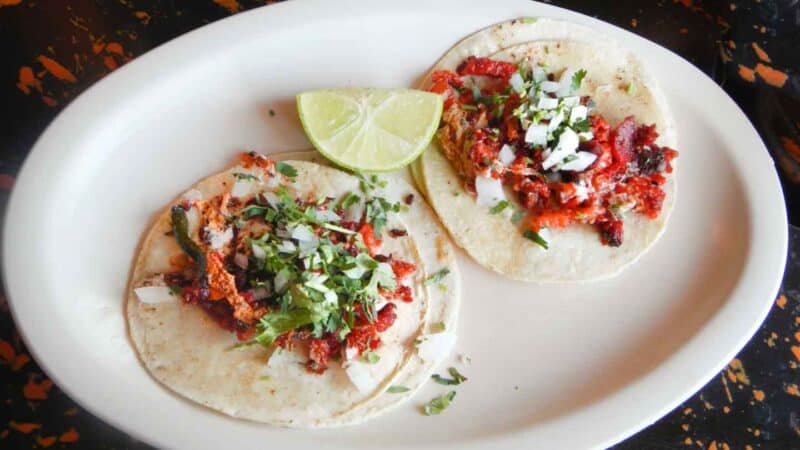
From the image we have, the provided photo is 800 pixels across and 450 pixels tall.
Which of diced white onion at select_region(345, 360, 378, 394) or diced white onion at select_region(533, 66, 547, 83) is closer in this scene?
diced white onion at select_region(345, 360, 378, 394)

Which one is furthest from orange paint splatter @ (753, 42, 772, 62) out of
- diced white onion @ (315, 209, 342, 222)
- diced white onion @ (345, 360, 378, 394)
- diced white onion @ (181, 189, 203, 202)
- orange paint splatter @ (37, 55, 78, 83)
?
orange paint splatter @ (37, 55, 78, 83)

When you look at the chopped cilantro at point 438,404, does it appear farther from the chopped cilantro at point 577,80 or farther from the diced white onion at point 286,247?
the chopped cilantro at point 577,80

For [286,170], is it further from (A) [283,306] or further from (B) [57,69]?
(B) [57,69]

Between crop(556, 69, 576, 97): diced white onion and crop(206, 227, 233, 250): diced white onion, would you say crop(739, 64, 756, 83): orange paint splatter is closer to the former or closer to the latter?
crop(556, 69, 576, 97): diced white onion

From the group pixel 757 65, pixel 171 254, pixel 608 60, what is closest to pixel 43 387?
pixel 171 254

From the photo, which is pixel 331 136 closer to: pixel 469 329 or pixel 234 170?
pixel 234 170

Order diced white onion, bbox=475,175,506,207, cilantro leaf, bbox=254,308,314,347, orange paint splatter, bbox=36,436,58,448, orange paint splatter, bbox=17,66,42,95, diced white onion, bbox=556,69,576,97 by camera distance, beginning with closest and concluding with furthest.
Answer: cilantro leaf, bbox=254,308,314,347
orange paint splatter, bbox=36,436,58,448
diced white onion, bbox=475,175,506,207
diced white onion, bbox=556,69,576,97
orange paint splatter, bbox=17,66,42,95

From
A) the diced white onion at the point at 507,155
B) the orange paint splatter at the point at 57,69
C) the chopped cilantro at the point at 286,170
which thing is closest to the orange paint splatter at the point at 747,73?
the diced white onion at the point at 507,155

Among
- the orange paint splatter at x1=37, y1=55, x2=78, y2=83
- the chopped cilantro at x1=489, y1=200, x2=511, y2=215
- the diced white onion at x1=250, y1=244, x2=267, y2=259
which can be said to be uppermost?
the orange paint splatter at x1=37, y1=55, x2=78, y2=83
